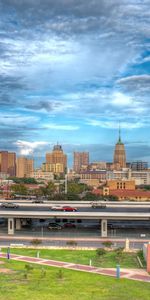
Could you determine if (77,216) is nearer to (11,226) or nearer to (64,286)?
(11,226)

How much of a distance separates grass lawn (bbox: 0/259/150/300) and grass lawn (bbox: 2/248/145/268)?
443 centimetres

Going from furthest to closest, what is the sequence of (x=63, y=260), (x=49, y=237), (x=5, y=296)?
(x=49, y=237) < (x=63, y=260) < (x=5, y=296)

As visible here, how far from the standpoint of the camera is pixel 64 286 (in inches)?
1278

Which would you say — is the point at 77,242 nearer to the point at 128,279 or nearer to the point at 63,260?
the point at 63,260

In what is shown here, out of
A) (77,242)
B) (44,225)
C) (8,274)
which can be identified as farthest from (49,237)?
(8,274)

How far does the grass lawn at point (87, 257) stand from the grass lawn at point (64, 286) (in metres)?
4.43

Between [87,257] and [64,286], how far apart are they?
10885mm

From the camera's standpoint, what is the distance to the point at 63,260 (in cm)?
4203

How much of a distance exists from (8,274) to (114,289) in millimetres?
8793

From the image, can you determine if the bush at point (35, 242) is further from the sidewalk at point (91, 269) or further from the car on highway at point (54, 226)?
the car on highway at point (54, 226)

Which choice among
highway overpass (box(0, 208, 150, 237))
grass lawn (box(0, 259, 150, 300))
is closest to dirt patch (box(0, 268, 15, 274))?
grass lawn (box(0, 259, 150, 300))

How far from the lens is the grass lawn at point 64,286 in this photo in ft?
98.3

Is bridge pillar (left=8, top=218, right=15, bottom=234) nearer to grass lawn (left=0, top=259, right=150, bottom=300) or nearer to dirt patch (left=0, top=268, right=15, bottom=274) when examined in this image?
dirt patch (left=0, top=268, right=15, bottom=274)

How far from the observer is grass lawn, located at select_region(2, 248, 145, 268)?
40.6 meters
